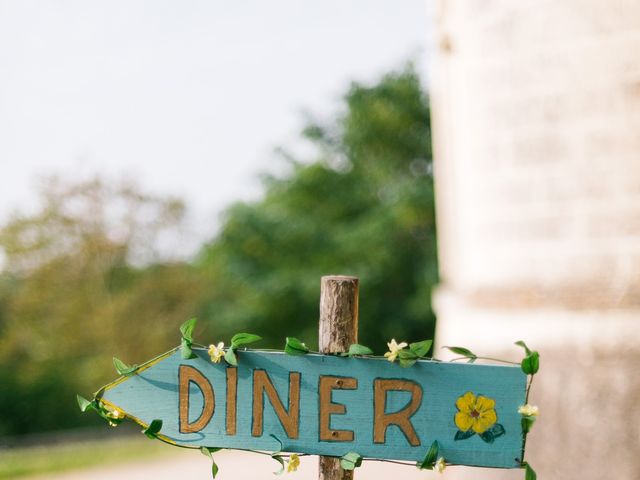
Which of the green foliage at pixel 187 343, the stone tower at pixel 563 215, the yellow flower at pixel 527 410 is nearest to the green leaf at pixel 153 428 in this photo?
the green foliage at pixel 187 343

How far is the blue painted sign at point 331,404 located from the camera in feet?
5.21

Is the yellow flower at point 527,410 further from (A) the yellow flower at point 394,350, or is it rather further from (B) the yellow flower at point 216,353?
(B) the yellow flower at point 216,353

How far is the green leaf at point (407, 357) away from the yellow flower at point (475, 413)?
5.1 inches

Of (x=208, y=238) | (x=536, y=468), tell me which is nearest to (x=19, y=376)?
(x=208, y=238)

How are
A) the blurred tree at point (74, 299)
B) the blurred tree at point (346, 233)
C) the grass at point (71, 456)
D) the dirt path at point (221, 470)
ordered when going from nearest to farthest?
the dirt path at point (221, 470)
the grass at point (71, 456)
the blurred tree at point (74, 299)
the blurred tree at point (346, 233)

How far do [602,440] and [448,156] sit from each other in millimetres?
3152

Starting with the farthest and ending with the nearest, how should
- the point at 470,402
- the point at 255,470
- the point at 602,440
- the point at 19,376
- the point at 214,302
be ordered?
the point at 214,302
the point at 19,376
the point at 255,470
the point at 602,440
the point at 470,402

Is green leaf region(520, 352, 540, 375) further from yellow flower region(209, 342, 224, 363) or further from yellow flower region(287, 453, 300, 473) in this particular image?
yellow flower region(209, 342, 224, 363)

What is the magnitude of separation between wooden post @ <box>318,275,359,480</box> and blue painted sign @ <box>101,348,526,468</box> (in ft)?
0.16

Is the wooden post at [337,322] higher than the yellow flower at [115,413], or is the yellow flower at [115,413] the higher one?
the wooden post at [337,322]

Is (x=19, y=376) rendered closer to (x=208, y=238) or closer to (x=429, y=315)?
(x=208, y=238)

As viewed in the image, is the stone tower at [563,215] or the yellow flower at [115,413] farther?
the stone tower at [563,215]

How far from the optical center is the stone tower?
2.66 m

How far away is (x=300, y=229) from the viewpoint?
536 inches
